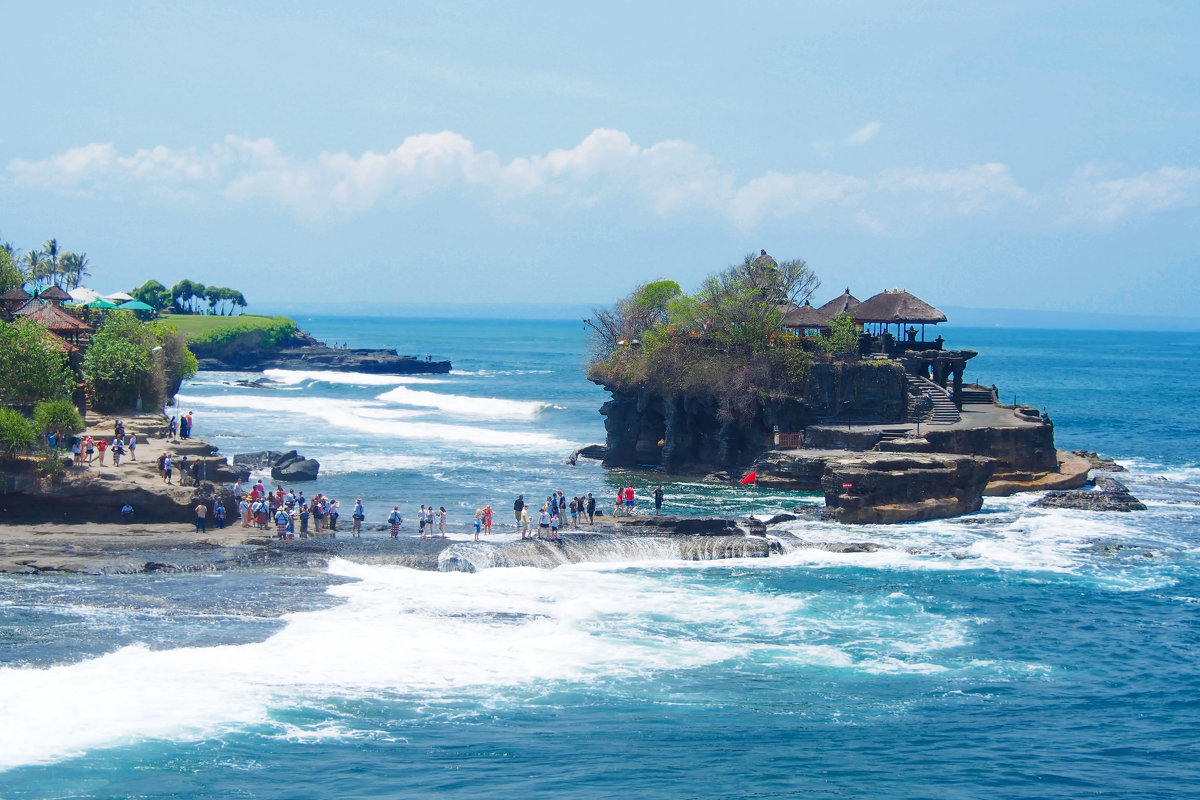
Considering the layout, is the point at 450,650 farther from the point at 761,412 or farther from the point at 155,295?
the point at 155,295

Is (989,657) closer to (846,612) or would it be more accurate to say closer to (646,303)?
(846,612)

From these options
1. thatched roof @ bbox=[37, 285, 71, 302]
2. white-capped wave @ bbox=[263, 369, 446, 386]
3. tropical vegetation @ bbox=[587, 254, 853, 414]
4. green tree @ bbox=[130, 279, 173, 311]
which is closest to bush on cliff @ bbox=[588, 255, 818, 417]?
tropical vegetation @ bbox=[587, 254, 853, 414]

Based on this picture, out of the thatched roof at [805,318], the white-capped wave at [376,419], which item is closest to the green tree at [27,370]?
the white-capped wave at [376,419]

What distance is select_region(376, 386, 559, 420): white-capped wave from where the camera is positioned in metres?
84.1

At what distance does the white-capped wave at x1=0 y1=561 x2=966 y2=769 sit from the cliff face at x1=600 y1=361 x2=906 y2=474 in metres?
20.0

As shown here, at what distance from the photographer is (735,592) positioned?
31156 millimetres

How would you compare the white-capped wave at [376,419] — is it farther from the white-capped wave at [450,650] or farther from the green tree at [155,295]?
the green tree at [155,295]

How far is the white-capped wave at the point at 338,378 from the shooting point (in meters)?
109

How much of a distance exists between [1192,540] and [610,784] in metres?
28.8

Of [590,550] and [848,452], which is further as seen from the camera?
[848,452]

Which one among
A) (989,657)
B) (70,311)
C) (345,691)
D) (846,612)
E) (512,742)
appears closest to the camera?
(512,742)

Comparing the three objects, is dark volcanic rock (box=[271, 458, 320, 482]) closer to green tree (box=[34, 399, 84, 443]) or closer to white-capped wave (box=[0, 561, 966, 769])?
green tree (box=[34, 399, 84, 443])

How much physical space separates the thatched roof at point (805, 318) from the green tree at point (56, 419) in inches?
1292

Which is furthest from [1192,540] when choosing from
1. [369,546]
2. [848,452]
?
[369,546]
